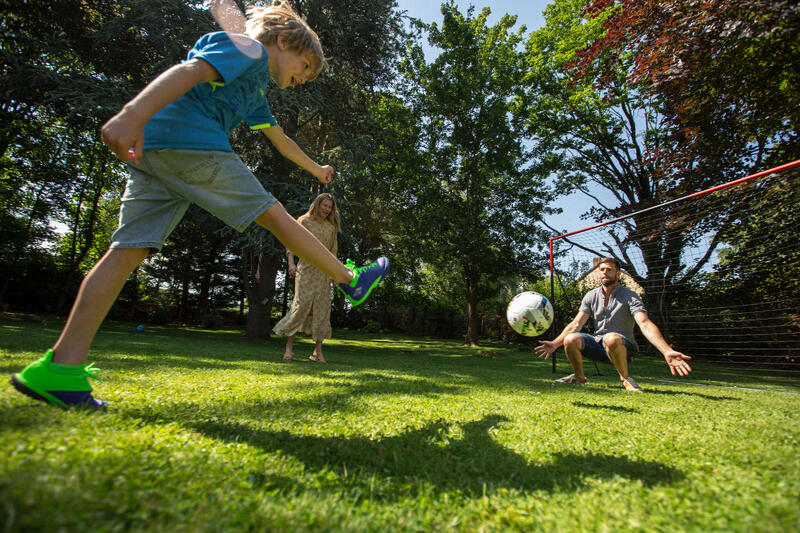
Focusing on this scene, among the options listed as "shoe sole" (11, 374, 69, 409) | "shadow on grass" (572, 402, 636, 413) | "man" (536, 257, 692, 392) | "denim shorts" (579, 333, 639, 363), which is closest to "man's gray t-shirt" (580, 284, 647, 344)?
"man" (536, 257, 692, 392)

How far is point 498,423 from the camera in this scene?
6.62 feet

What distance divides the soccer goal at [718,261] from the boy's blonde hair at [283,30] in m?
5.95

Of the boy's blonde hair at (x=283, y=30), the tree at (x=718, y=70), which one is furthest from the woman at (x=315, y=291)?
the tree at (x=718, y=70)

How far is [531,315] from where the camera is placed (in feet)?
20.4

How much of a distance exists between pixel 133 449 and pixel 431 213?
43.6 feet

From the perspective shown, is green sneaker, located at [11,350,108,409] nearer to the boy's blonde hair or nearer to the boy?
the boy

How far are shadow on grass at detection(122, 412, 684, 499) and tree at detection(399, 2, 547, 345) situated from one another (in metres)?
12.5

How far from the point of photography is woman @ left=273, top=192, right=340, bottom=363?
5238 millimetres

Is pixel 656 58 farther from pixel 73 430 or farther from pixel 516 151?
pixel 73 430

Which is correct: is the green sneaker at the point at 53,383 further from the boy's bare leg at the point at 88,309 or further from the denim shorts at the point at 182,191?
the denim shorts at the point at 182,191

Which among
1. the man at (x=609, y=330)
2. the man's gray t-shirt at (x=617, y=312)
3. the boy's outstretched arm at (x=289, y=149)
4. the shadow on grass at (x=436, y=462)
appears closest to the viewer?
the shadow on grass at (x=436, y=462)

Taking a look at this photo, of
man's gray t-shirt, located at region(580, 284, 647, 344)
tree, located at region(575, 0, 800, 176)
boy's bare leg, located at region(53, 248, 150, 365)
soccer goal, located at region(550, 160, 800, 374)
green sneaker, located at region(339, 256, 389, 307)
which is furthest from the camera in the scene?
soccer goal, located at region(550, 160, 800, 374)

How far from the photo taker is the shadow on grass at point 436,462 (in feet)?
4.02

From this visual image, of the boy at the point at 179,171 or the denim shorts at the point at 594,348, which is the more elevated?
the boy at the point at 179,171
